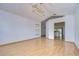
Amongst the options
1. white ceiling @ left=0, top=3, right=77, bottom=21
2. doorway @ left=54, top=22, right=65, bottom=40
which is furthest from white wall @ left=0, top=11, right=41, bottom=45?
doorway @ left=54, top=22, right=65, bottom=40

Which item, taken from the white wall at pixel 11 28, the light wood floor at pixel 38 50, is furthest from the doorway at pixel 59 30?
the light wood floor at pixel 38 50

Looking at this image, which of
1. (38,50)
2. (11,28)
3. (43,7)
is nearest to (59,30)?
(43,7)

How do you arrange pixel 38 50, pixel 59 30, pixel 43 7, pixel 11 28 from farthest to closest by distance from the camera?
pixel 59 30
pixel 11 28
pixel 43 7
pixel 38 50

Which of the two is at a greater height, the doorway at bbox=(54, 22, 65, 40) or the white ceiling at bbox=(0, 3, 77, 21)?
the white ceiling at bbox=(0, 3, 77, 21)

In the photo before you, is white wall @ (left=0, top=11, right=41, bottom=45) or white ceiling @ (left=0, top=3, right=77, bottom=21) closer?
white ceiling @ (left=0, top=3, right=77, bottom=21)

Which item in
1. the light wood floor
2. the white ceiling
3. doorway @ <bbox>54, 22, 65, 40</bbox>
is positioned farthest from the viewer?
doorway @ <bbox>54, 22, 65, 40</bbox>

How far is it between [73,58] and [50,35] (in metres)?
8.56

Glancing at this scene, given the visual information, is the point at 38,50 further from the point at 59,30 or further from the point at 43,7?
the point at 59,30

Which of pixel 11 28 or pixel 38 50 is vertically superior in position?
pixel 11 28

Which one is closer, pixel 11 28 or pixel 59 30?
pixel 11 28

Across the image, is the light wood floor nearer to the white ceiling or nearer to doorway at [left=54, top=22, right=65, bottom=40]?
the white ceiling

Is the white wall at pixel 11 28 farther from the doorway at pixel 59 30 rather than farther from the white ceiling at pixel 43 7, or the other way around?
the doorway at pixel 59 30

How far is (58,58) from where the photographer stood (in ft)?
4.19

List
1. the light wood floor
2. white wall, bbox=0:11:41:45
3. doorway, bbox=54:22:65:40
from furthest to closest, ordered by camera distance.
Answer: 1. doorway, bbox=54:22:65:40
2. white wall, bbox=0:11:41:45
3. the light wood floor
